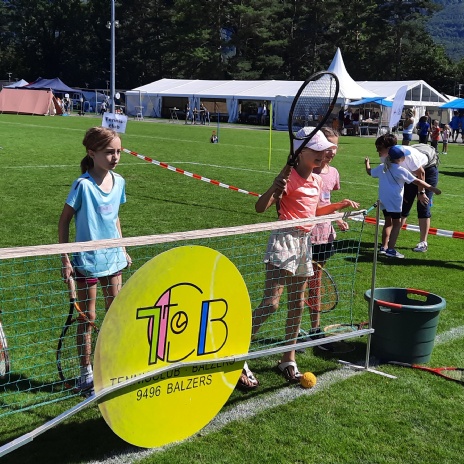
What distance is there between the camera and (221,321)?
13.2 ft

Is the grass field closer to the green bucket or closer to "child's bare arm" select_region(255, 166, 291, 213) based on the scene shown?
the green bucket

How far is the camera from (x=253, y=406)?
4535 millimetres

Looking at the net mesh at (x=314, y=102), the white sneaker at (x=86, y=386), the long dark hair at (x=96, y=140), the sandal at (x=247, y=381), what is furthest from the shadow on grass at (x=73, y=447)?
the net mesh at (x=314, y=102)

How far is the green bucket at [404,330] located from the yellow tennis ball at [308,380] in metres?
0.82

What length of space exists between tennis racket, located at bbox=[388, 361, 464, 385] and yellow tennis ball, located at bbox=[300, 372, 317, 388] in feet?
2.85

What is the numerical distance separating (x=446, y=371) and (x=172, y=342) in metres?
2.55

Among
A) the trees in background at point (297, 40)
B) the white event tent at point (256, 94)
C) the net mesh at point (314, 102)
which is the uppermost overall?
the trees in background at point (297, 40)

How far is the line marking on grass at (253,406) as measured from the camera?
12.6ft

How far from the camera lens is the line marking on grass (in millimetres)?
3840

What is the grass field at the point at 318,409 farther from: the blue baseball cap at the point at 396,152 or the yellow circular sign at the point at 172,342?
the blue baseball cap at the point at 396,152

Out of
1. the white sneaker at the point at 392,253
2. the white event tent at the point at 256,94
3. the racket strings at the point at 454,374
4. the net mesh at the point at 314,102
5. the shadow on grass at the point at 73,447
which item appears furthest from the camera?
the white event tent at the point at 256,94

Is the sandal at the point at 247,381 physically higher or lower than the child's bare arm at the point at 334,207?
lower

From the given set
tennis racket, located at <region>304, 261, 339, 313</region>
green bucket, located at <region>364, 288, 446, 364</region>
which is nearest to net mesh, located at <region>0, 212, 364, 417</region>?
tennis racket, located at <region>304, 261, 339, 313</region>

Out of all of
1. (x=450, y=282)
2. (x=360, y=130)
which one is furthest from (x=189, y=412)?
(x=360, y=130)
